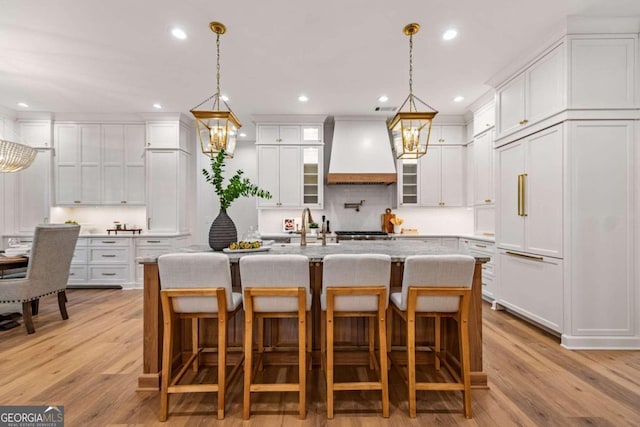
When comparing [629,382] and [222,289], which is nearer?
[222,289]

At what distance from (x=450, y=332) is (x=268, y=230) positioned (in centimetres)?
378

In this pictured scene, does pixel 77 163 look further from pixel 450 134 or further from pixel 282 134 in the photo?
pixel 450 134

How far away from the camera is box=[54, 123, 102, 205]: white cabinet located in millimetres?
5223

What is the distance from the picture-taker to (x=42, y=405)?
1.96 m

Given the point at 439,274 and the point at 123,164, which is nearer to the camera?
the point at 439,274

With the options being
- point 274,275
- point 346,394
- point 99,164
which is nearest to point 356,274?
point 274,275

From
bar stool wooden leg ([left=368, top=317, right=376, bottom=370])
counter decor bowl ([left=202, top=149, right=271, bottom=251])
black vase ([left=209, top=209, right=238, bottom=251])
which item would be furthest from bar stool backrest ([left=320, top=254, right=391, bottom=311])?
black vase ([left=209, top=209, right=238, bottom=251])

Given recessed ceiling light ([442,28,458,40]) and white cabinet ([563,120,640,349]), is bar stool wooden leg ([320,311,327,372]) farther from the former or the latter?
recessed ceiling light ([442,28,458,40])

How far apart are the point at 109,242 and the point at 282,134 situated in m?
3.38

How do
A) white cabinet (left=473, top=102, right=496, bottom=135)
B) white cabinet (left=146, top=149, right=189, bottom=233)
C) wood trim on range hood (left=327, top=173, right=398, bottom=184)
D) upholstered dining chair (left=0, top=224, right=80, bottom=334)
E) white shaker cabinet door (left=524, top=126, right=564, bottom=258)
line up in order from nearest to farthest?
1. white shaker cabinet door (left=524, top=126, right=564, bottom=258)
2. upholstered dining chair (left=0, top=224, right=80, bottom=334)
3. white cabinet (left=473, top=102, right=496, bottom=135)
4. wood trim on range hood (left=327, top=173, right=398, bottom=184)
5. white cabinet (left=146, top=149, right=189, bottom=233)

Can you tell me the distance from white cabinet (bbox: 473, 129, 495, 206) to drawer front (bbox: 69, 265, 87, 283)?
6448mm

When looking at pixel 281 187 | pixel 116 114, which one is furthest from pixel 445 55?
pixel 116 114

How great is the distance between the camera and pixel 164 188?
206 inches

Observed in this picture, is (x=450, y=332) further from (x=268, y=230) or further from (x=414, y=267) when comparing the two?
(x=268, y=230)
